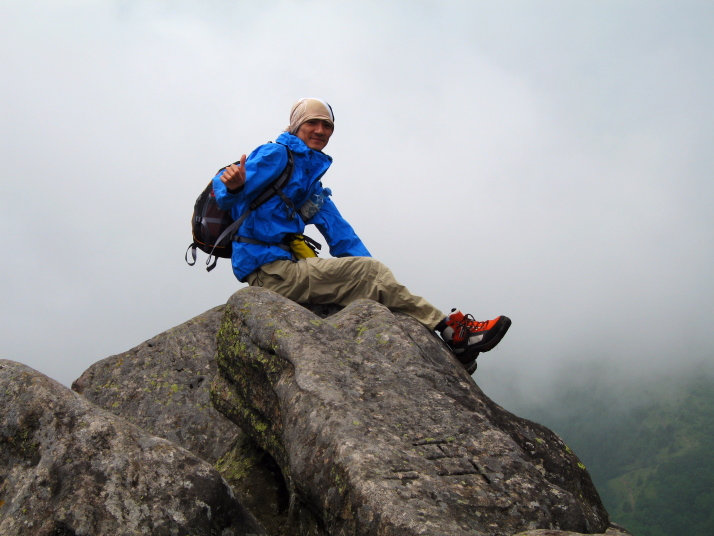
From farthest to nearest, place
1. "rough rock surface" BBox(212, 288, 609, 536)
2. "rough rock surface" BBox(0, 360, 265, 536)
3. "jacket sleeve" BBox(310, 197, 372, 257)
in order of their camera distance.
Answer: "jacket sleeve" BBox(310, 197, 372, 257) → "rough rock surface" BBox(212, 288, 609, 536) → "rough rock surface" BBox(0, 360, 265, 536)

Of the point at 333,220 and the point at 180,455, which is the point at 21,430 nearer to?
the point at 180,455

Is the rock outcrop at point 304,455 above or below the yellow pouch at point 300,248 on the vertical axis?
below

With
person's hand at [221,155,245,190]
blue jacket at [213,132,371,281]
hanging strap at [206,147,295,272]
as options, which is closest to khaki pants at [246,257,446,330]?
→ blue jacket at [213,132,371,281]

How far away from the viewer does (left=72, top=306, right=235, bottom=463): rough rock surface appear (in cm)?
1027

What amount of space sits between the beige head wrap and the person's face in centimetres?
9

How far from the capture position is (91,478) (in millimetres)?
5602

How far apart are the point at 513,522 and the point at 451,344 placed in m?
5.29

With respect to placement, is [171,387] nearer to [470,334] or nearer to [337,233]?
[337,233]

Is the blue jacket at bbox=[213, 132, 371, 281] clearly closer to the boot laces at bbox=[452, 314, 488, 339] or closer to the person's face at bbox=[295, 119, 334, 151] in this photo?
the person's face at bbox=[295, 119, 334, 151]

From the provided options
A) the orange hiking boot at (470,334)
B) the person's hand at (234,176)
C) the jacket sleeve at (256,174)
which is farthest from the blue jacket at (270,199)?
the orange hiking boot at (470,334)

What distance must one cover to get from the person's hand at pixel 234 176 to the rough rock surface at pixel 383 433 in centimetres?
246

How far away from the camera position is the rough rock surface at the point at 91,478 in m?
5.38

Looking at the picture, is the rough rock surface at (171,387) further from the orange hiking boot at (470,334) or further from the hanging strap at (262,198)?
the orange hiking boot at (470,334)

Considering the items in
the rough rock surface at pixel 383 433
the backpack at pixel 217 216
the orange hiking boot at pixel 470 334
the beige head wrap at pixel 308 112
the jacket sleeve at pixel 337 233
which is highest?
the beige head wrap at pixel 308 112
